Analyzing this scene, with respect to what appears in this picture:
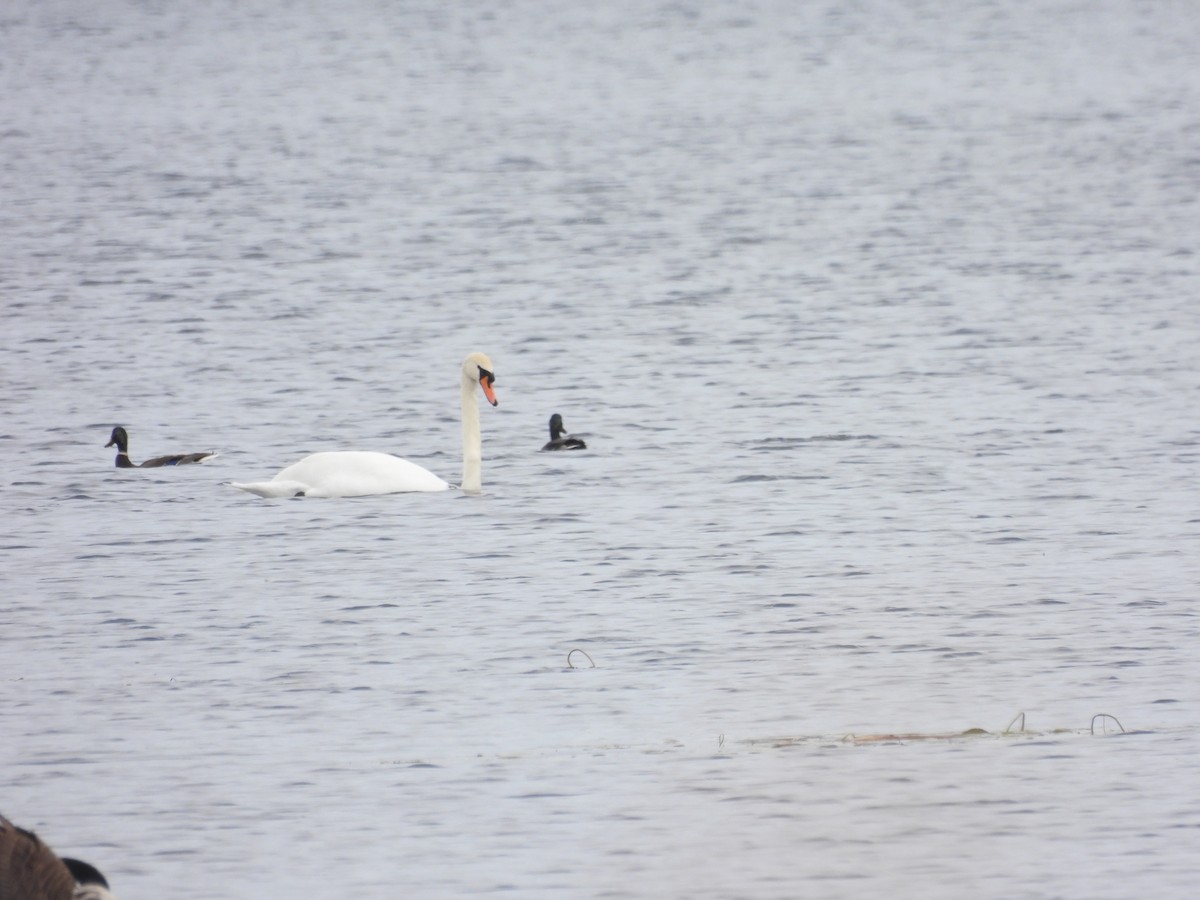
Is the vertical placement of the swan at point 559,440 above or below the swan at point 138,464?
above

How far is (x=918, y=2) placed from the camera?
97875 millimetres

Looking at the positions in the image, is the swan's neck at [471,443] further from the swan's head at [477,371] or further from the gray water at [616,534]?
the gray water at [616,534]

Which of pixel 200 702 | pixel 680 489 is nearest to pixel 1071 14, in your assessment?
pixel 680 489

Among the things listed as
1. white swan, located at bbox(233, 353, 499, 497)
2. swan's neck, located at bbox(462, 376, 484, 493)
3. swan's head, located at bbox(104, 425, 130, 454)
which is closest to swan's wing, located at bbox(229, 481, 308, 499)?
white swan, located at bbox(233, 353, 499, 497)

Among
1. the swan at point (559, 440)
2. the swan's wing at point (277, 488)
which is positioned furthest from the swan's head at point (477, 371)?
the swan's wing at point (277, 488)

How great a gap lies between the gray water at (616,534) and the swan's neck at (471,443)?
0.38 m

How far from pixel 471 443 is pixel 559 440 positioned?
5.87 feet

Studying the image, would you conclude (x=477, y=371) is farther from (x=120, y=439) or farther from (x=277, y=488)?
(x=120, y=439)

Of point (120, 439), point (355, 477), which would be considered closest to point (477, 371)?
point (355, 477)

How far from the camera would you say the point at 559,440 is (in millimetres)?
19094

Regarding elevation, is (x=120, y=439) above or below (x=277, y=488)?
above

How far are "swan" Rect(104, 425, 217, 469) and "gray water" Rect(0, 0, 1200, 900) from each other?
0.18 meters

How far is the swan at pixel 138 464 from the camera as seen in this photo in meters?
18.3

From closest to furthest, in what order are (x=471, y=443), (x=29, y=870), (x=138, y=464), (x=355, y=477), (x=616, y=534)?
(x=29, y=870), (x=616, y=534), (x=355, y=477), (x=471, y=443), (x=138, y=464)
